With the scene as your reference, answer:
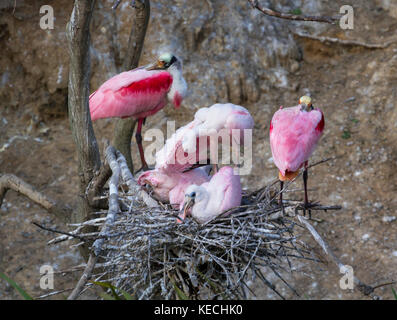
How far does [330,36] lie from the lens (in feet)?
25.3

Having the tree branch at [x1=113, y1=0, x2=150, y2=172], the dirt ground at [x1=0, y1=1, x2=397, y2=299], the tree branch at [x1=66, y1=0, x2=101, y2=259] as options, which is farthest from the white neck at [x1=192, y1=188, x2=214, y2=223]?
the dirt ground at [x1=0, y1=1, x2=397, y2=299]

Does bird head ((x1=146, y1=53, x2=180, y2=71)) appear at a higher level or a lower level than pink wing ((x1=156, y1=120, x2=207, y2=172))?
higher

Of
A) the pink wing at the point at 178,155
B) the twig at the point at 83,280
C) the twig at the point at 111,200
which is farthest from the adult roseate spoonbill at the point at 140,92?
the twig at the point at 83,280

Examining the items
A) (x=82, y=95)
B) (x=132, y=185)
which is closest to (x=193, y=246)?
(x=132, y=185)

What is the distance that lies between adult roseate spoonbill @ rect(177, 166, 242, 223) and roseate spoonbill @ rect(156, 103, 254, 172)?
1.09 feet

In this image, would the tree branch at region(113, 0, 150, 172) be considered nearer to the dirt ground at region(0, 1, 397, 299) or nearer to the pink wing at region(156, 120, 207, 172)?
the pink wing at region(156, 120, 207, 172)

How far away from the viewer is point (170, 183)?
12.5 feet

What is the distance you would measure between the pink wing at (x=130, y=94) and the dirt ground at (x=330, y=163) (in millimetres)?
1646

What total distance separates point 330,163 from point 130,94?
2.74 meters

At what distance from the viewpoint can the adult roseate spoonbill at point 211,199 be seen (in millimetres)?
3418

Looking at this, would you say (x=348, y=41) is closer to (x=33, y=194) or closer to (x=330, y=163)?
(x=330, y=163)

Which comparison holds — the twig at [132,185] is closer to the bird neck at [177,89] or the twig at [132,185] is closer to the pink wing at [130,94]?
the pink wing at [130,94]

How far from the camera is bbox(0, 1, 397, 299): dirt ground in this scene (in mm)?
5969
